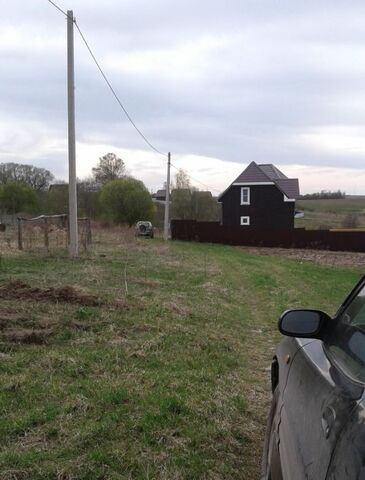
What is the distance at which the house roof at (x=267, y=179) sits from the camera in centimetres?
4659

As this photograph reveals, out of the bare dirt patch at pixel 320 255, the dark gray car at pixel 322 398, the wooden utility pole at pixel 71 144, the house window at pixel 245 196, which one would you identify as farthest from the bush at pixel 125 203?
the dark gray car at pixel 322 398

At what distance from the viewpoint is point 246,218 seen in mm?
47656

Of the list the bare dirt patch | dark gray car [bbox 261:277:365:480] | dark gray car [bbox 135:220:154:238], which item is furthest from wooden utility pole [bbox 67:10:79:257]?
dark gray car [bbox 135:220:154:238]

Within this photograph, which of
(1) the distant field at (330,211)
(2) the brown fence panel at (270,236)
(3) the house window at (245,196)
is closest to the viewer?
(2) the brown fence panel at (270,236)

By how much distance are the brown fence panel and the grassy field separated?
24312 millimetres

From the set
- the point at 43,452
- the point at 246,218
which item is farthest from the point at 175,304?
the point at 246,218

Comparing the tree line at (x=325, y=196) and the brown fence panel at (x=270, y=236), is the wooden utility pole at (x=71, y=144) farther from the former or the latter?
the tree line at (x=325, y=196)

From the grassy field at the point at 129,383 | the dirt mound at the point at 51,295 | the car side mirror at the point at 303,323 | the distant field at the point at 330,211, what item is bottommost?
the grassy field at the point at 129,383

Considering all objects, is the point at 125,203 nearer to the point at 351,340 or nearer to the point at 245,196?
the point at 245,196

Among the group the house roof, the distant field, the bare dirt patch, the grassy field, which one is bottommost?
the bare dirt patch

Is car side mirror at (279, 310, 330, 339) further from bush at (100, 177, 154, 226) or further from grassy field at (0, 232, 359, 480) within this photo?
bush at (100, 177, 154, 226)

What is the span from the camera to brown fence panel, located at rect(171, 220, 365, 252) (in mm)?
33250

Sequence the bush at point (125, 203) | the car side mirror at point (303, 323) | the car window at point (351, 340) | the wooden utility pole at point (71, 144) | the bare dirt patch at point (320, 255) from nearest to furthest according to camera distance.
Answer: the car window at point (351, 340) → the car side mirror at point (303, 323) → the wooden utility pole at point (71, 144) → the bare dirt patch at point (320, 255) → the bush at point (125, 203)

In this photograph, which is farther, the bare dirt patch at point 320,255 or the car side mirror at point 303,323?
the bare dirt patch at point 320,255
